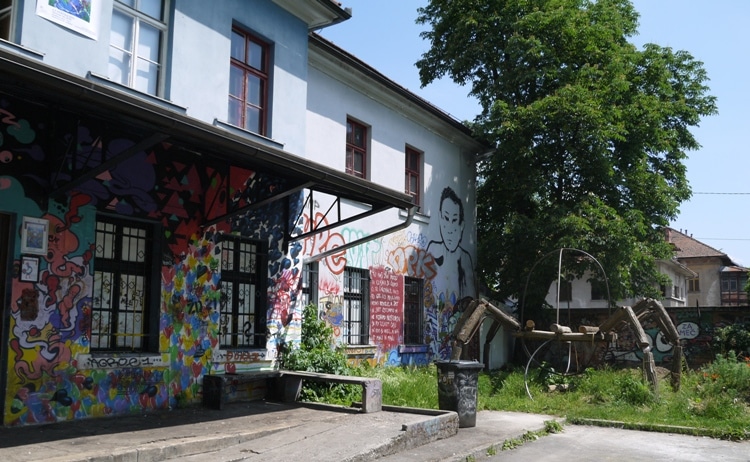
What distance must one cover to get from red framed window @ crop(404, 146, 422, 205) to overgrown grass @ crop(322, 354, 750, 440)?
15.7ft

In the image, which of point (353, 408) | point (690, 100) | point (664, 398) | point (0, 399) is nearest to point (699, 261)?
point (690, 100)

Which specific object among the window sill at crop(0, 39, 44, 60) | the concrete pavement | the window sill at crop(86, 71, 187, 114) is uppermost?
the window sill at crop(0, 39, 44, 60)

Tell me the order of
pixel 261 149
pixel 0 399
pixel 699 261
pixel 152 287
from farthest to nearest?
pixel 699 261
pixel 152 287
pixel 261 149
pixel 0 399

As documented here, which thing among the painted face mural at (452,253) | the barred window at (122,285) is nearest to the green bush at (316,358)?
the barred window at (122,285)

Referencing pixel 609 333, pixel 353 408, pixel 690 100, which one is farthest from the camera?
pixel 690 100

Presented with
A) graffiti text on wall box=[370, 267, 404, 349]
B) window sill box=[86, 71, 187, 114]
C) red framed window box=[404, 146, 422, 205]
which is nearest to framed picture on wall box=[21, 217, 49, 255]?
window sill box=[86, 71, 187, 114]

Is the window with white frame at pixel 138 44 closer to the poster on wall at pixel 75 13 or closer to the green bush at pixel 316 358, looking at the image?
the poster on wall at pixel 75 13

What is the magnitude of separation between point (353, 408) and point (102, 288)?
420 cm

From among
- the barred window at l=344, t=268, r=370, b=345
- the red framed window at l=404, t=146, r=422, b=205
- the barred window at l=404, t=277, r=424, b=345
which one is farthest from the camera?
the red framed window at l=404, t=146, r=422, b=205

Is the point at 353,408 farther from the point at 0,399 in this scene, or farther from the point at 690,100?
the point at 690,100

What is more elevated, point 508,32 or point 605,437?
point 508,32

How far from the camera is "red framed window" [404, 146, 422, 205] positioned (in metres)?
17.7

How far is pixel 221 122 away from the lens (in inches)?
414

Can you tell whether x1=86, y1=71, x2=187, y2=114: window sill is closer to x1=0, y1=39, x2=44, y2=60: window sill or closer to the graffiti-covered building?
the graffiti-covered building
